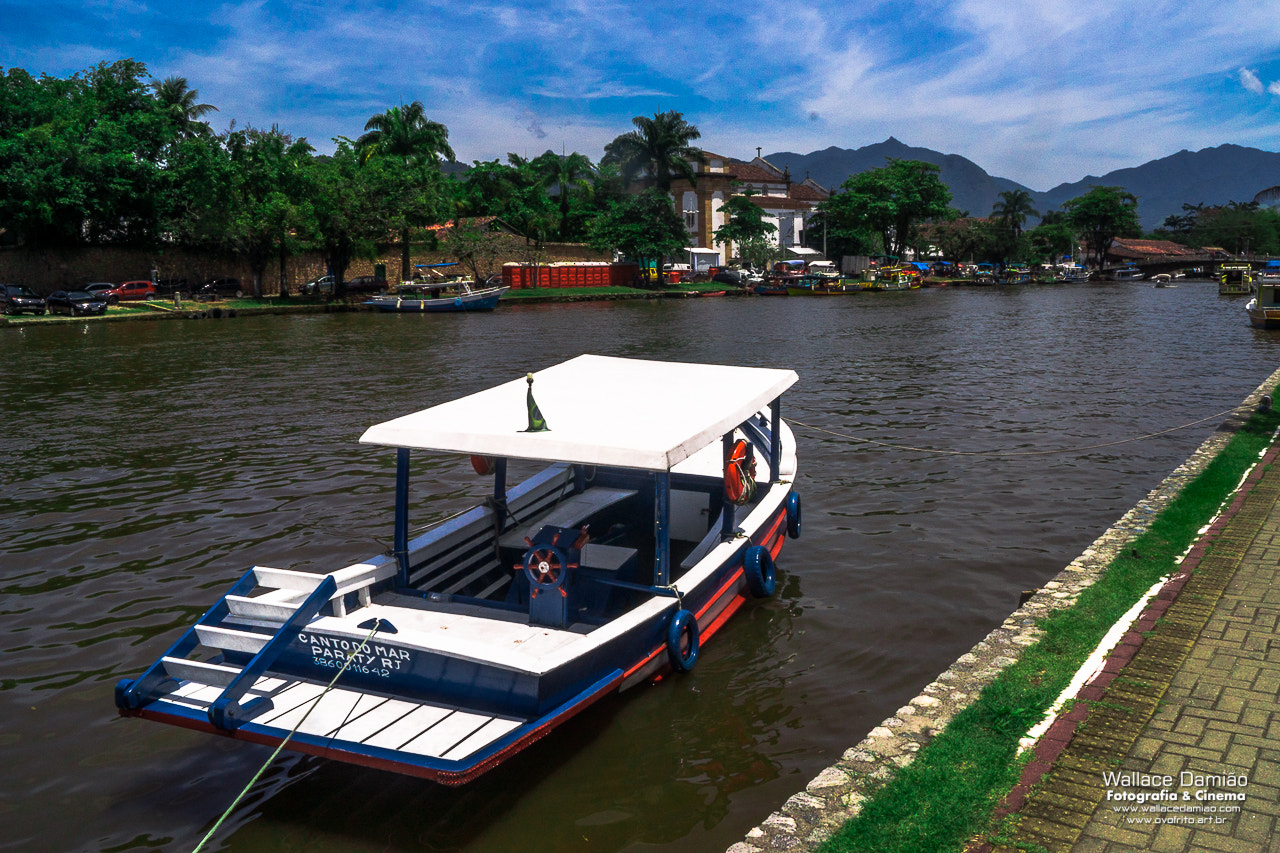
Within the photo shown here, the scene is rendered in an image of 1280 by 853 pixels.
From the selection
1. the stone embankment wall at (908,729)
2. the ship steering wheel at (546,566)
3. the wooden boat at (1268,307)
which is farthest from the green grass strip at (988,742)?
the wooden boat at (1268,307)

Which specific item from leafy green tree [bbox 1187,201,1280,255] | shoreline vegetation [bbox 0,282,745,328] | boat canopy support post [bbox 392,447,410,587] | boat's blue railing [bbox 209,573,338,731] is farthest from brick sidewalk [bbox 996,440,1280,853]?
leafy green tree [bbox 1187,201,1280,255]

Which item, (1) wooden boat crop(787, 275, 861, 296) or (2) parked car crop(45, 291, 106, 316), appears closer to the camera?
(2) parked car crop(45, 291, 106, 316)

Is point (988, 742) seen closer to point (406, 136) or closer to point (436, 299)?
point (436, 299)

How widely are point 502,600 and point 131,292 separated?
48.7m

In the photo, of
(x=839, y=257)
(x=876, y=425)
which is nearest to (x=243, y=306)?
(x=876, y=425)

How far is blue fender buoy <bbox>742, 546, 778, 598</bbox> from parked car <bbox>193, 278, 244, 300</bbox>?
50.8 meters

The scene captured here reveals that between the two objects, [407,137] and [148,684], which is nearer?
[148,684]

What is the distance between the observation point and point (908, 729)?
5590 mm

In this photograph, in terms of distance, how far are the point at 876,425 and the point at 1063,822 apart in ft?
45.8

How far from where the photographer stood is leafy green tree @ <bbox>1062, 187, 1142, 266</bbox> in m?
111

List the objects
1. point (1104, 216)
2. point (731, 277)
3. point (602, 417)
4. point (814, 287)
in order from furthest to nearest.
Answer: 1. point (1104, 216)
2. point (731, 277)
3. point (814, 287)
4. point (602, 417)

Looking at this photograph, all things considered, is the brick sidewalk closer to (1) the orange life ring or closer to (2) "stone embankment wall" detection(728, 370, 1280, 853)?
(2) "stone embankment wall" detection(728, 370, 1280, 853)

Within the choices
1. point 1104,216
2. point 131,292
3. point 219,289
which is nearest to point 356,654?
point 131,292

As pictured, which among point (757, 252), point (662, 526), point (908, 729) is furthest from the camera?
point (757, 252)
